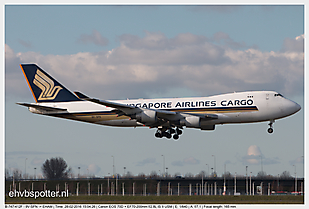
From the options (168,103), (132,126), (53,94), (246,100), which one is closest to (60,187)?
(53,94)

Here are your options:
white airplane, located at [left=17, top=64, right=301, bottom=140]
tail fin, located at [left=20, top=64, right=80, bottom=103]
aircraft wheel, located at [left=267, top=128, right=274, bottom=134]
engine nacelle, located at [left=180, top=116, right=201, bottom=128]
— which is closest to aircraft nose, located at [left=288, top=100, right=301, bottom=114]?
white airplane, located at [left=17, top=64, right=301, bottom=140]

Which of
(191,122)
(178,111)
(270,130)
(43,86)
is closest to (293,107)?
(270,130)

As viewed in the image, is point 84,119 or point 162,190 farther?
point 162,190

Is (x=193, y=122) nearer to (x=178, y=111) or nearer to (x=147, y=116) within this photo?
(x=178, y=111)

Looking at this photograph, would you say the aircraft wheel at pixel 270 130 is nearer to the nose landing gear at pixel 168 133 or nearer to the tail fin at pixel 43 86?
the nose landing gear at pixel 168 133

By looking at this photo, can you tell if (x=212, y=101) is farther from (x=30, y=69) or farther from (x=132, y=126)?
(x=30, y=69)

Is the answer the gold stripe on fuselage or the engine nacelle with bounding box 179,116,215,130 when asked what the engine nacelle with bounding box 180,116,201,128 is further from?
the gold stripe on fuselage

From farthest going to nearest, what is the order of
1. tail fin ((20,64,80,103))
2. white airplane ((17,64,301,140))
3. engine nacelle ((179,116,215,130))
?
tail fin ((20,64,80,103)) < engine nacelle ((179,116,215,130)) < white airplane ((17,64,301,140))
